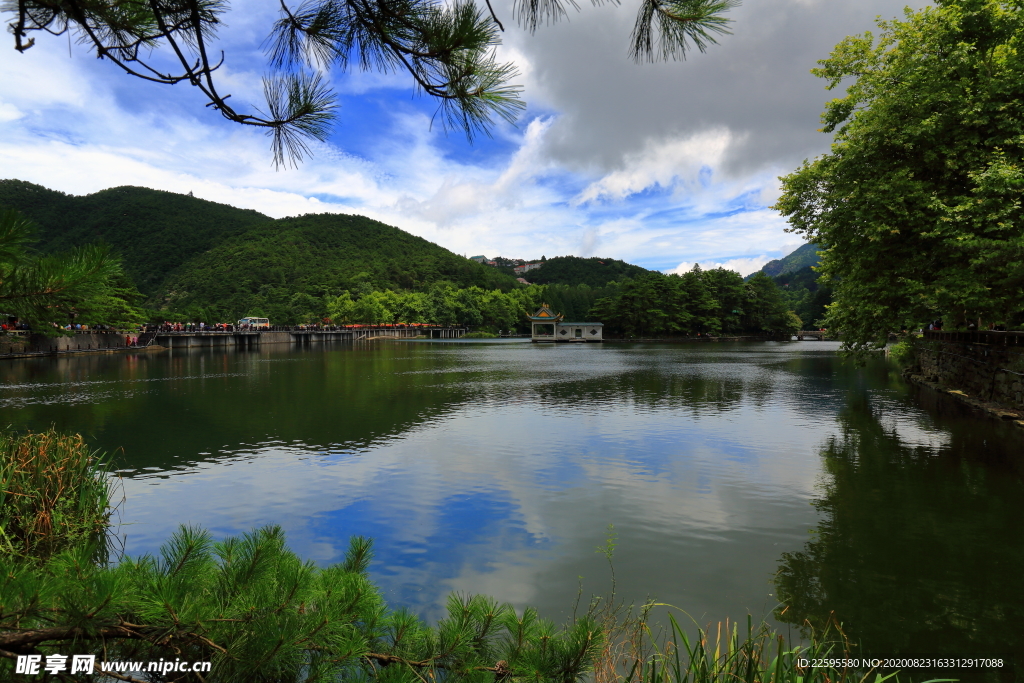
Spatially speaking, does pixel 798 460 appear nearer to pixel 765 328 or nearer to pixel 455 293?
pixel 765 328

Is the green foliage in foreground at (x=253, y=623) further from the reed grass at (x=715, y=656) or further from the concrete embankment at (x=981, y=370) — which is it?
the concrete embankment at (x=981, y=370)

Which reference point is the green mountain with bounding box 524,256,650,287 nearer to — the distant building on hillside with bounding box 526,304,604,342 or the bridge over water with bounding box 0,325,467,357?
the bridge over water with bounding box 0,325,467,357

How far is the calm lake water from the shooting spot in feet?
18.6

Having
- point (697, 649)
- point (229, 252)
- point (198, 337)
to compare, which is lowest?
point (697, 649)

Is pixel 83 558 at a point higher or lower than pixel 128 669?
higher

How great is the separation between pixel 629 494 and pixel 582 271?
5394 inches

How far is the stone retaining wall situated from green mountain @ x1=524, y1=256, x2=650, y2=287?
113172mm

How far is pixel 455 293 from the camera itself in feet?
334

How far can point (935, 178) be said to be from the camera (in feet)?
48.6

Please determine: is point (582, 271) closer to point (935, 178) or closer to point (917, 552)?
point (935, 178)

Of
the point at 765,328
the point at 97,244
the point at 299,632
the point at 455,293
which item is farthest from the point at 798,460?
the point at 455,293

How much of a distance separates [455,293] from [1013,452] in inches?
3681

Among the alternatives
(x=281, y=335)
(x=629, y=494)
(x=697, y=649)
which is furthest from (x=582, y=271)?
(x=697, y=649)

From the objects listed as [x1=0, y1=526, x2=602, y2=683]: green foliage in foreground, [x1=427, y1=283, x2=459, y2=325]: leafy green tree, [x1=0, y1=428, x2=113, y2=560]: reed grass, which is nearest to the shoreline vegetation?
[x1=0, y1=526, x2=602, y2=683]: green foliage in foreground
